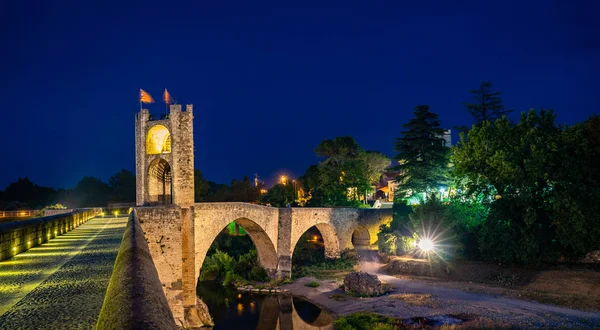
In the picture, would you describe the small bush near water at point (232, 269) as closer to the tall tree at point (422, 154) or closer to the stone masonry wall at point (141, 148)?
the stone masonry wall at point (141, 148)

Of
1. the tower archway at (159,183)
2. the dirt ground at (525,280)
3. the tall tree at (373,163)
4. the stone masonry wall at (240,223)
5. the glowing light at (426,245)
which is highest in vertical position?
the tall tree at (373,163)

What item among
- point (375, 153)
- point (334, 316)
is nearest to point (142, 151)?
point (334, 316)

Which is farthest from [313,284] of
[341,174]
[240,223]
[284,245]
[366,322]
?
[341,174]

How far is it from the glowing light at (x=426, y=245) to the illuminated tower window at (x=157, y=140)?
1667 centimetres

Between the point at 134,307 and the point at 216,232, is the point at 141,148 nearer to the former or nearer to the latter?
the point at 216,232

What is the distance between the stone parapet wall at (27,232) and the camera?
7512mm

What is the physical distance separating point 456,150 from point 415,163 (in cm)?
722

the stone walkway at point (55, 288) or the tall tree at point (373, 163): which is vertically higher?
the tall tree at point (373, 163)

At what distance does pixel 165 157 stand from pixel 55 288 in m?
16.8

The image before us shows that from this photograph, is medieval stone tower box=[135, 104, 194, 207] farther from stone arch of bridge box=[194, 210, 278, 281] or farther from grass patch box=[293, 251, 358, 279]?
grass patch box=[293, 251, 358, 279]

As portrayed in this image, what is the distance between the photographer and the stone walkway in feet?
10.6

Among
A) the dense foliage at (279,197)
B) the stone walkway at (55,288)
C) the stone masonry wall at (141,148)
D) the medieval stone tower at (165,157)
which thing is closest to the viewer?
the stone walkway at (55,288)

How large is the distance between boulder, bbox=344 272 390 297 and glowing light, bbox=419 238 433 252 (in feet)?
16.8

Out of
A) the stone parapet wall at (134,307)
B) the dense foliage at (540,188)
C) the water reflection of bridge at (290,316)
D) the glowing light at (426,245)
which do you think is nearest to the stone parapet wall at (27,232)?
the stone parapet wall at (134,307)
